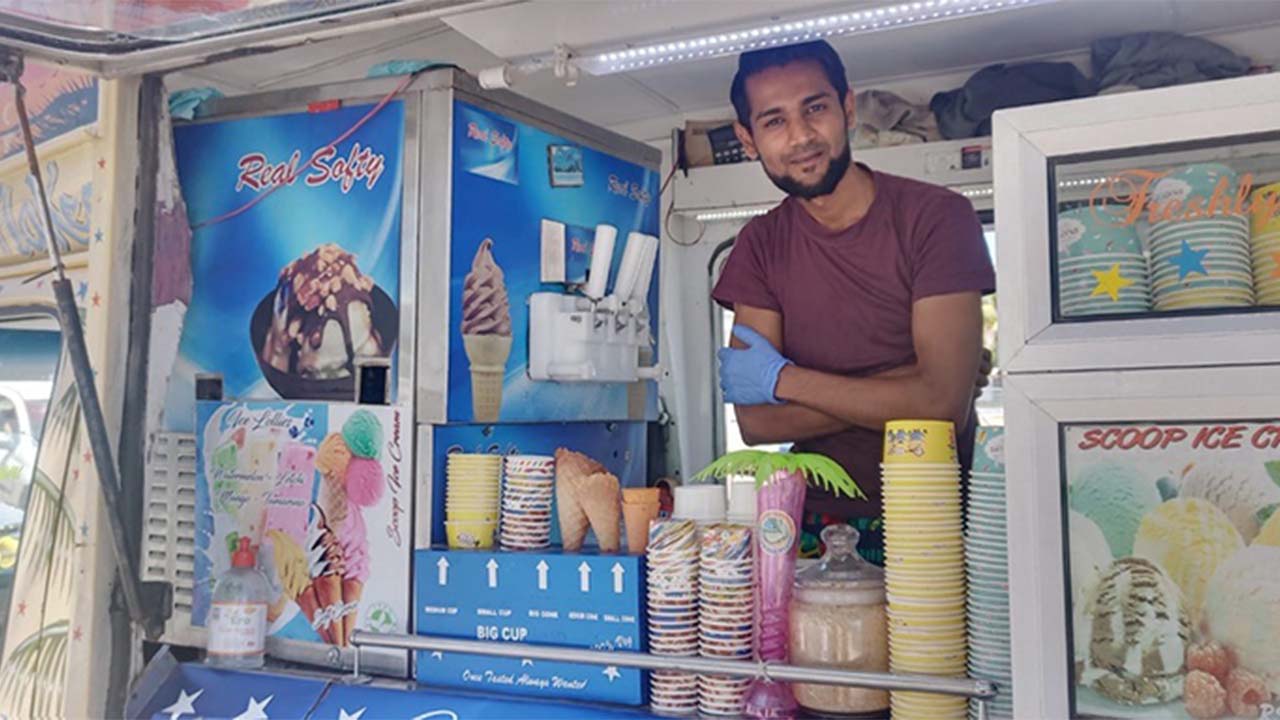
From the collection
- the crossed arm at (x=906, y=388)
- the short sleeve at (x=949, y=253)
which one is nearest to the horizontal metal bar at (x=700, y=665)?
the crossed arm at (x=906, y=388)

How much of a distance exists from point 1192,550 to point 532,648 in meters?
1.12

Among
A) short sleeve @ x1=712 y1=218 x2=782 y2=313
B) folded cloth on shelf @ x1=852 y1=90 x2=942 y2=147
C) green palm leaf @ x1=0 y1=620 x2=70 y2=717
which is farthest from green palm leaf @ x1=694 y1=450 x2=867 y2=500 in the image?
folded cloth on shelf @ x1=852 y1=90 x2=942 y2=147

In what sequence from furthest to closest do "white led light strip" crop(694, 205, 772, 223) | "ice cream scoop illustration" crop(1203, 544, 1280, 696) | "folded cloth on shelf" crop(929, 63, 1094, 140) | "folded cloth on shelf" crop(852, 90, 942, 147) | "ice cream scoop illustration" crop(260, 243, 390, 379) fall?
1. "white led light strip" crop(694, 205, 772, 223)
2. "folded cloth on shelf" crop(852, 90, 942, 147)
3. "folded cloth on shelf" crop(929, 63, 1094, 140)
4. "ice cream scoop illustration" crop(260, 243, 390, 379)
5. "ice cream scoop illustration" crop(1203, 544, 1280, 696)

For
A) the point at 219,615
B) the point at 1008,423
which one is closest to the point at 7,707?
the point at 219,615

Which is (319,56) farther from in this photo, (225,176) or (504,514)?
(504,514)

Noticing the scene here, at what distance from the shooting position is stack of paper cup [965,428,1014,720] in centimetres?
162

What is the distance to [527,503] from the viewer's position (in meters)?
2.15

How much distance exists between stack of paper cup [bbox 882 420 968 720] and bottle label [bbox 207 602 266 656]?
1.39 metres

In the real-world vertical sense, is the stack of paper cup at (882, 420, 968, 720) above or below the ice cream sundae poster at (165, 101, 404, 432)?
below

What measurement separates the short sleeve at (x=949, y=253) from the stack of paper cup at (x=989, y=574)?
0.90 meters

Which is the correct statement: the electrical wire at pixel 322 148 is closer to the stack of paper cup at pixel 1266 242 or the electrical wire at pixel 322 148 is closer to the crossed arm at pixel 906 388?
the crossed arm at pixel 906 388

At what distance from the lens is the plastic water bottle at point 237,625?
230 cm

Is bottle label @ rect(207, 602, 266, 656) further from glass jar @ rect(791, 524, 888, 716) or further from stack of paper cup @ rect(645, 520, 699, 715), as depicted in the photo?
glass jar @ rect(791, 524, 888, 716)

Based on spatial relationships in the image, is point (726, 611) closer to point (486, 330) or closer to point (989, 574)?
point (989, 574)
